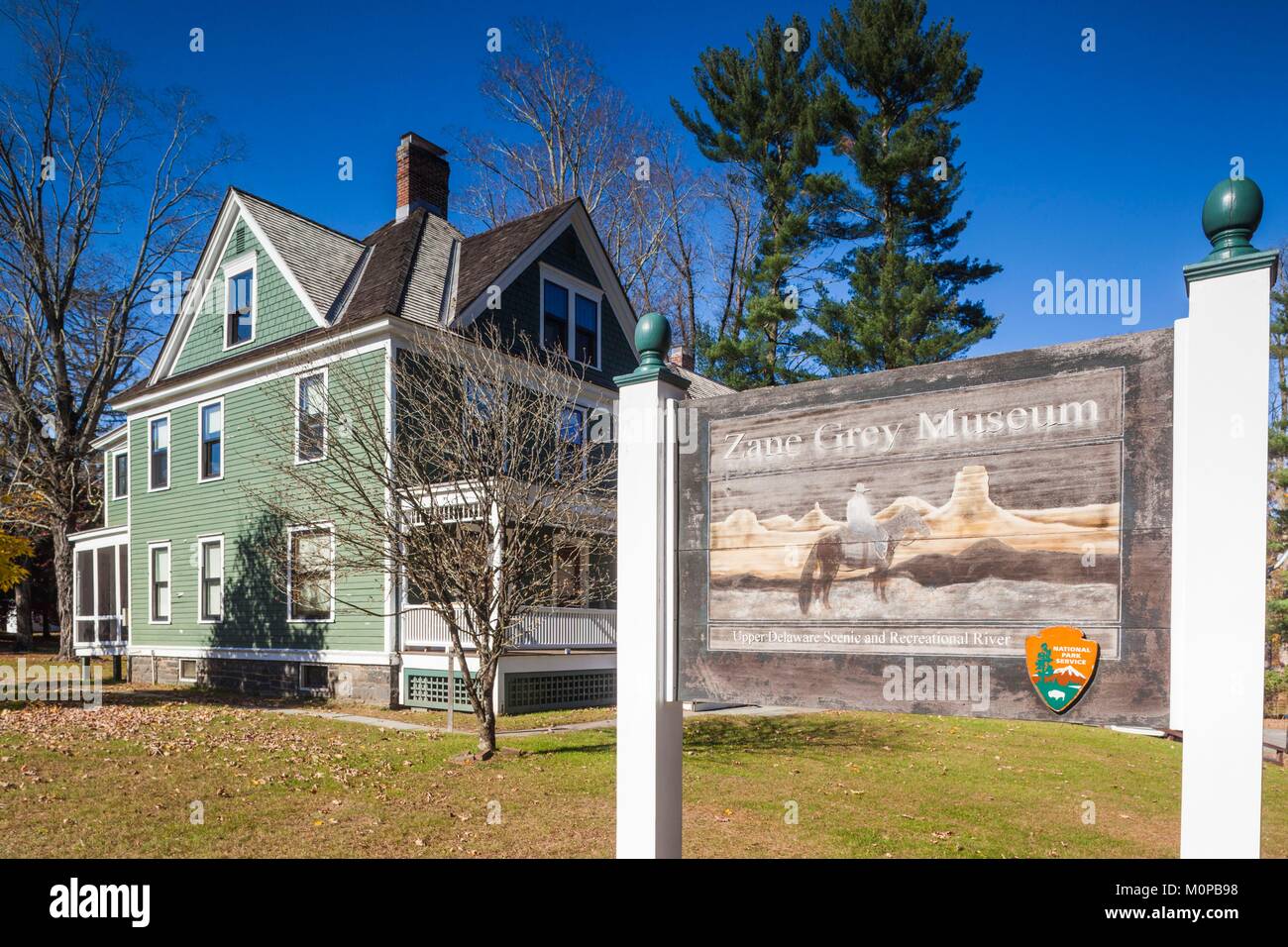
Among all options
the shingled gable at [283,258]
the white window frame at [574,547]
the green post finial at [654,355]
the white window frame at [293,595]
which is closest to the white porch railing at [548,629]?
the white window frame at [574,547]

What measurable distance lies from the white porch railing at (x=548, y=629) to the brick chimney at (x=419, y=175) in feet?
33.7

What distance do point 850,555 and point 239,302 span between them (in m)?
18.5

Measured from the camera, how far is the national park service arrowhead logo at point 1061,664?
3410 mm

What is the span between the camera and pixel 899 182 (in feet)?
84.9

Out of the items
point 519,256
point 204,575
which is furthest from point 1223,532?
point 204,575

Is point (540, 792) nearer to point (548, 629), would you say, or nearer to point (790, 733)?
point (790, 733)

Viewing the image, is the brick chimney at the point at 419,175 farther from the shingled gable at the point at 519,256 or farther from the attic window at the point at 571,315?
the attic window at the point at 571,315

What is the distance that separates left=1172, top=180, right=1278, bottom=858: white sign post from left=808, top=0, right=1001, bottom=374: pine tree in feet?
70.5

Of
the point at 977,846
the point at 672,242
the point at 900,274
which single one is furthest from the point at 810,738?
the point at 672,242

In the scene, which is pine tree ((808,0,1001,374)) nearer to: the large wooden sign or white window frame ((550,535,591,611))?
white window frame ((550,535,591,611))

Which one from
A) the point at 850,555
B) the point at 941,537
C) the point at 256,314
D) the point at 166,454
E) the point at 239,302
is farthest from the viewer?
the point at 166,454

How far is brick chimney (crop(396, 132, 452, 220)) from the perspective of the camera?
66.0ft

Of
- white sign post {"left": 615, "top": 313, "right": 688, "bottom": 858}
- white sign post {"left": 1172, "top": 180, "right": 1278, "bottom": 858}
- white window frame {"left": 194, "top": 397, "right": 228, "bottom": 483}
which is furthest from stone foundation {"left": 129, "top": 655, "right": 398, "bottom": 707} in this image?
white sign post {"left": 1172, "top": 180, "right": 1278, "bottom": 858}

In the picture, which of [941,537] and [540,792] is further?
[540,792]
